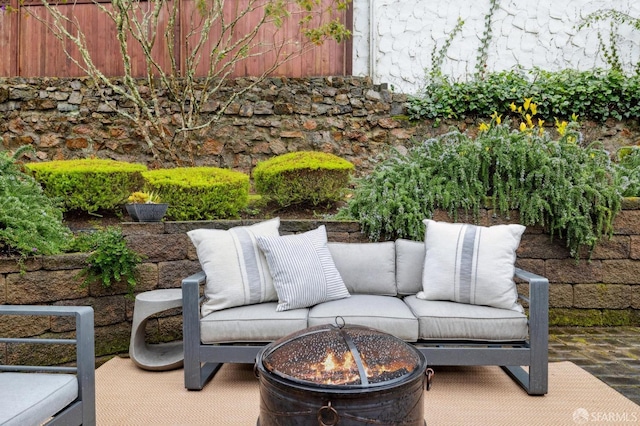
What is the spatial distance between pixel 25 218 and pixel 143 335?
110cm

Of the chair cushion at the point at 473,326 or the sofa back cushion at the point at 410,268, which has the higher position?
the sofa back cushion at the point at 410,268

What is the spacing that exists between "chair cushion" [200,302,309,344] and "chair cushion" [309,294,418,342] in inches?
4.3

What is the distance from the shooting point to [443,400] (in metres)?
2.63

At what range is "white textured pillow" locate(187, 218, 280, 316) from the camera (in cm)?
285

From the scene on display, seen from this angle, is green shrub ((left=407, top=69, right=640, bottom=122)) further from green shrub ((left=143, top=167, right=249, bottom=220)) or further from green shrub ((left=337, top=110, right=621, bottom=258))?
green shrub ((left=143, top=167, right=249, bottom=220))

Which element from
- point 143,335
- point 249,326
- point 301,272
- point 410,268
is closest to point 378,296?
point 410,268

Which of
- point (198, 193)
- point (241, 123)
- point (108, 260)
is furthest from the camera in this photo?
point (241, 123)

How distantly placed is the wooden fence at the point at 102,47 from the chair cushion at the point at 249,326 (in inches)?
161

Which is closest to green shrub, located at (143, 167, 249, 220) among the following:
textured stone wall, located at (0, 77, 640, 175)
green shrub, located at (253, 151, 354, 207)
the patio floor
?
green shrub, located at (253, 151, 354, 207)

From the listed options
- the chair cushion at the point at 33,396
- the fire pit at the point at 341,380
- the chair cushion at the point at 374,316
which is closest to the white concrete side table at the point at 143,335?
the chair cushion at the point at 374,316

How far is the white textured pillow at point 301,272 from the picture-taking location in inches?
112

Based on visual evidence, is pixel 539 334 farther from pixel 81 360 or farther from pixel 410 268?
pixel 81 360

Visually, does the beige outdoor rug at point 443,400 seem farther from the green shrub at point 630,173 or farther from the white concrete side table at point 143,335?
the green shrub at point 630,173

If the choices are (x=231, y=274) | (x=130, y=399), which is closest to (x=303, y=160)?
(x=231, y=274)
